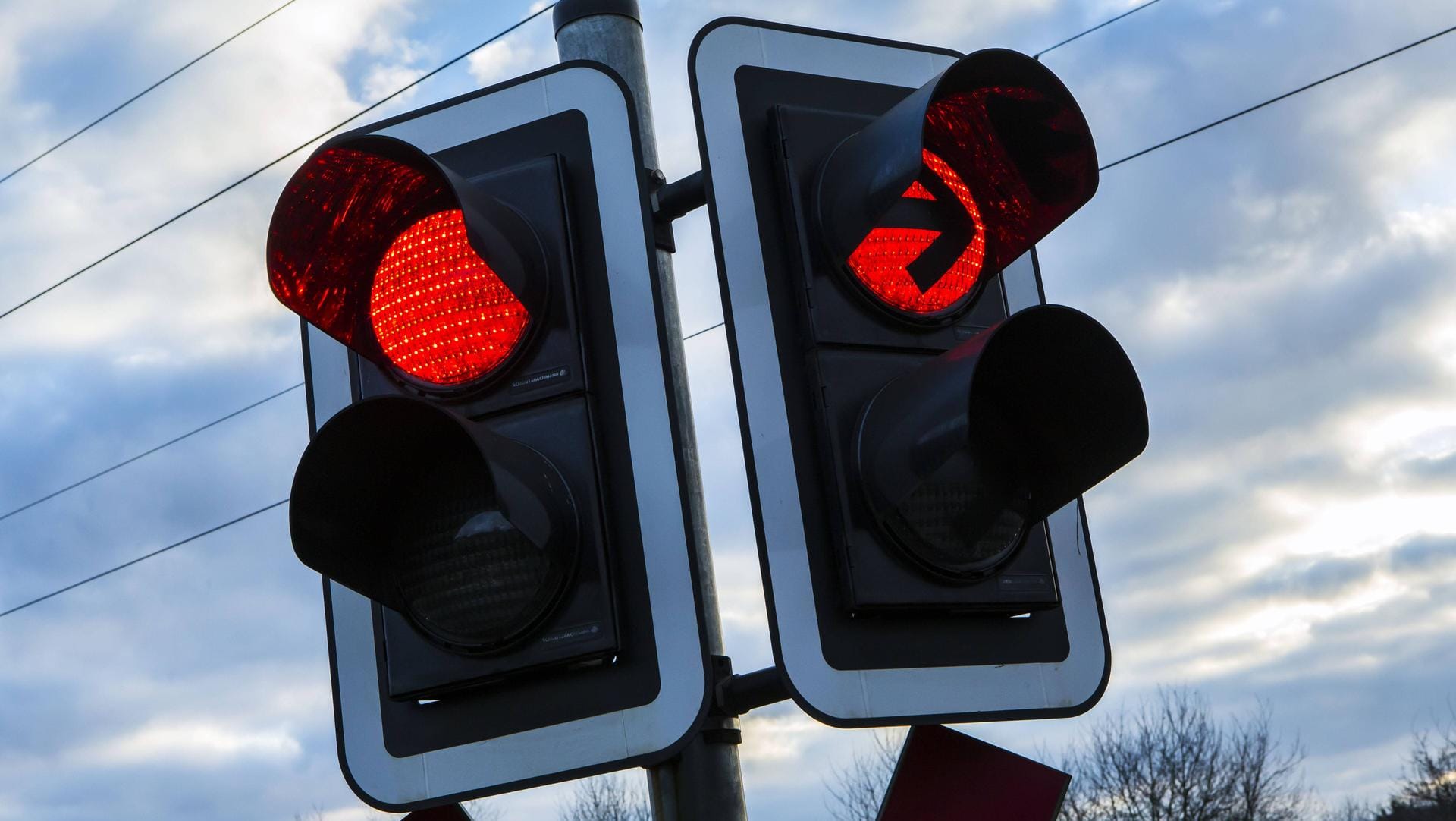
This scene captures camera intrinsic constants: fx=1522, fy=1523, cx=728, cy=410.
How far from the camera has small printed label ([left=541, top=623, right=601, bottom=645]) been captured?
6.30ft

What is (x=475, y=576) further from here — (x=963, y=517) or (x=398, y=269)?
(x=963, y=517)

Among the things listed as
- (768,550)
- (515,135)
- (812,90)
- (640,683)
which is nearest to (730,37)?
(812,90)

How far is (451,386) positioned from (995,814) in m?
0.93

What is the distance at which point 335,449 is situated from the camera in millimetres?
1925

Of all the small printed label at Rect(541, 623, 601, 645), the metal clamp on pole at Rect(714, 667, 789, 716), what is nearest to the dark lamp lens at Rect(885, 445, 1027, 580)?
the metal clamp on pole at Rect(714, 667, 789, 716)

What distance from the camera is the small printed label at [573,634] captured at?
1.92 m

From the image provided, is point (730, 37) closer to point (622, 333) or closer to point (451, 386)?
point (622, 333)

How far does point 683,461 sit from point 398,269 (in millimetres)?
532

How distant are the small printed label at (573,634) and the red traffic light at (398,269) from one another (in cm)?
40

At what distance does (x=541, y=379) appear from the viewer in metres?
2.09

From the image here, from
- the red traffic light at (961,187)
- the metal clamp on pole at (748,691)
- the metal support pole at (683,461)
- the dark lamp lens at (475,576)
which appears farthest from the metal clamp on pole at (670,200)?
the metal clamp on pole at (748,691)

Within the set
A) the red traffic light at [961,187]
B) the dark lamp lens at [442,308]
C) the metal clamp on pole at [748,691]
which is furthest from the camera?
the dark lamp lens at [442,308]

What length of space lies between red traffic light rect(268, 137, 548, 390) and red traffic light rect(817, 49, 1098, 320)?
0.45m

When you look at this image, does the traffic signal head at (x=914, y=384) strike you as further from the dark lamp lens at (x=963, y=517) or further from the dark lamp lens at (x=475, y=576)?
the dark lamp lens at (x=475, y=576)
